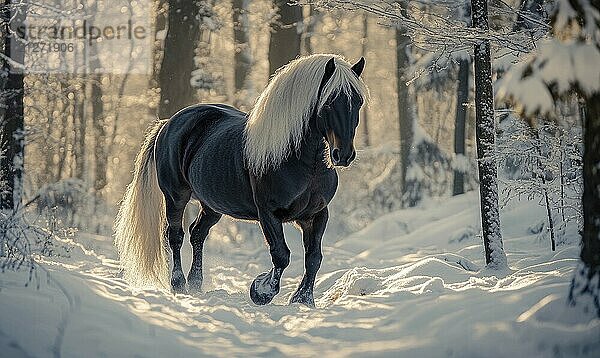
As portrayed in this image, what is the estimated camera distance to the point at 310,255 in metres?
6.51

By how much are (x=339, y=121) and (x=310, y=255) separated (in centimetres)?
150

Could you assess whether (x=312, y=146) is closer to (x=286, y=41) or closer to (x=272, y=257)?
(x=272, y=257)

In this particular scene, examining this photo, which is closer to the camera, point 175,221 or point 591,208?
point 591,208

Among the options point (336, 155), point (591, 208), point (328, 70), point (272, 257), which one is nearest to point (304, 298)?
point (272, 257)

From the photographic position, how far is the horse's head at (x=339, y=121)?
5418 millimetres

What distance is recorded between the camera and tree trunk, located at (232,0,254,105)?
17.6 m

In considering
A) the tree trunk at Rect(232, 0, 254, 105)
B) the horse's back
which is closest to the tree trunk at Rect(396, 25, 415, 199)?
the tree trunk at Rect(232, 0, 254, 105)

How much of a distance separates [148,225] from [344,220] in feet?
42.8

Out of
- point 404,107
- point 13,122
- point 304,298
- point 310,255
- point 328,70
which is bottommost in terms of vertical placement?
point 304,298

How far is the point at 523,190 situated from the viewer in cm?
934

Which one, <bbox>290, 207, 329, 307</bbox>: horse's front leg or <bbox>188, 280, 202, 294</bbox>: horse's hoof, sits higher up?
<bbox>290, 207, 329, 307</bbox>: horse's front leg

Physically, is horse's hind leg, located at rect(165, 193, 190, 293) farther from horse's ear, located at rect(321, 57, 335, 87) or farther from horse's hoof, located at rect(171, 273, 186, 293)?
horse's ear, located at rect(321, 57, 335, 87)

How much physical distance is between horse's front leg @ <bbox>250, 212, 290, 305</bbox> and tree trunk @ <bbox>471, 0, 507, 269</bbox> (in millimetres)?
3058

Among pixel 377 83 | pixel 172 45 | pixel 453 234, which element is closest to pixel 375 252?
pixel 453 234
